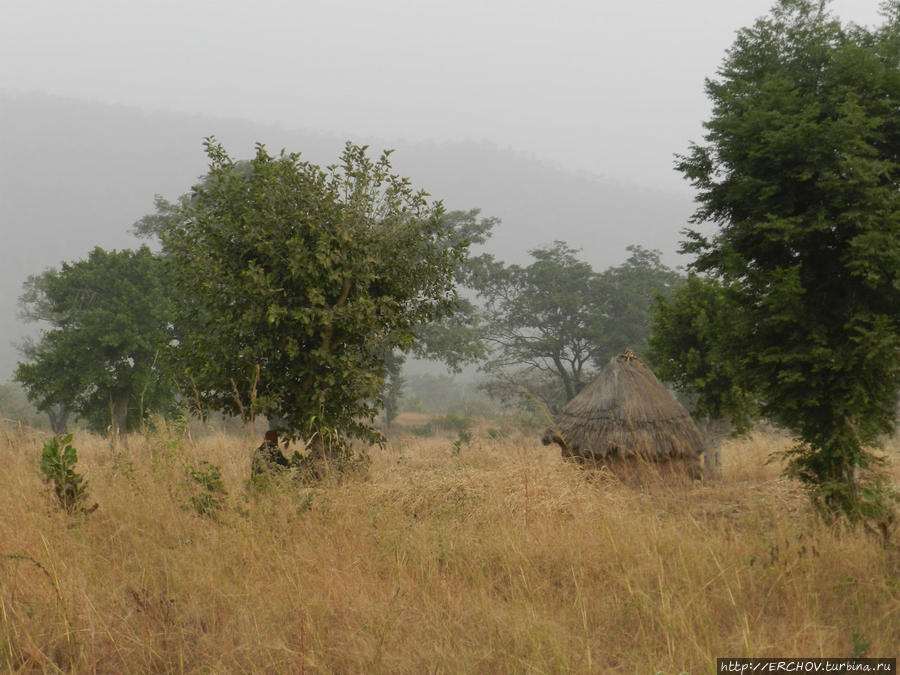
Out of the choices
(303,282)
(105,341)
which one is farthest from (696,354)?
(105,341)

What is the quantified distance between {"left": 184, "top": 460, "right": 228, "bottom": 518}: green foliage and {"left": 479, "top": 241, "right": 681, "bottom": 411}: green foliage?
83.3 ft

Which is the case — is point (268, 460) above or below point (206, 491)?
below

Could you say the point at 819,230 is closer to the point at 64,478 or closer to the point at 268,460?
the point at 268,460

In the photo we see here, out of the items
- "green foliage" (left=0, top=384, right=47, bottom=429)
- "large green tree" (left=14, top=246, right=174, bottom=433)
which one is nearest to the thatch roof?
"large green tree" (left=14, top=246, right=174, bottom=433)

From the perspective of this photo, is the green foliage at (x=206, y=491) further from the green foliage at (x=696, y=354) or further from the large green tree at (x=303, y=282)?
the green foliage at (x=696, y=354)

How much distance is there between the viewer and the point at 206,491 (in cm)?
538

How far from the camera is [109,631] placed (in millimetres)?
3207

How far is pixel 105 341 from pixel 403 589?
51.8 ft

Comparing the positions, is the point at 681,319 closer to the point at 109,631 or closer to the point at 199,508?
the point at 199,508

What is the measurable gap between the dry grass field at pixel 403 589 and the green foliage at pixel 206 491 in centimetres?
11

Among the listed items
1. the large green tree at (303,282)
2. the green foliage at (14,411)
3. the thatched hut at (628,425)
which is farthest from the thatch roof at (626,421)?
the green foliage at (14,411)

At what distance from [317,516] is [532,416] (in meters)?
29.5

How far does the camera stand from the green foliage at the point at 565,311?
30.1 meters

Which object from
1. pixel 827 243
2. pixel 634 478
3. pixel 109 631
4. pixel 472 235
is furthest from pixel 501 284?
pixel 109 631
